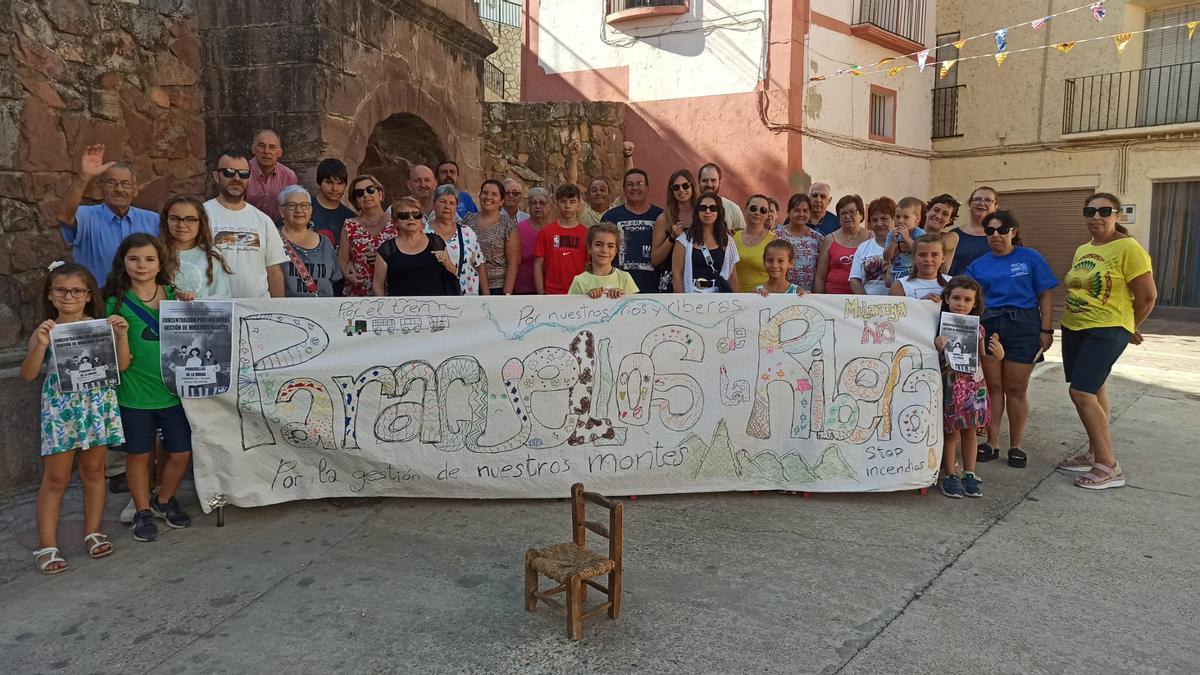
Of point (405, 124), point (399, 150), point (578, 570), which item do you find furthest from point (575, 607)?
point (399, 150)

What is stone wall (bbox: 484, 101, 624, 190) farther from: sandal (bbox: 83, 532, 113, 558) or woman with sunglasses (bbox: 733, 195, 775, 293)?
sandal (bbox: 83, 532, 113, 558)

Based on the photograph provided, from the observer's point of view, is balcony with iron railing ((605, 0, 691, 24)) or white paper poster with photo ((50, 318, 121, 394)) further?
balcony with iron railing ((605, 0, 691, 24))

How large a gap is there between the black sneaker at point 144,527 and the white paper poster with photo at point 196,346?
0.55 meters

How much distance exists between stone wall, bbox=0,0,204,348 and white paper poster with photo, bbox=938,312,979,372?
483 centimetres

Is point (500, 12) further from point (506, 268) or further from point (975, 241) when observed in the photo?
point (975, 241)

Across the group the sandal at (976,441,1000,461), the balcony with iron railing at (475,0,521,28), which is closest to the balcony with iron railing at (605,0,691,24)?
the balcony with iron railing at (475,0,521,28)

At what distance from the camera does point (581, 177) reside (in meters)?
12.7

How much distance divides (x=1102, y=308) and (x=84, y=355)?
5.03m

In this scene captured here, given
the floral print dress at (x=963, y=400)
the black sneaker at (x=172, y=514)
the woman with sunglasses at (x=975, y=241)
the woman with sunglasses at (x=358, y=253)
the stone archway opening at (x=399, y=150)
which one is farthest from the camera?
the stone archway opening at (x=399, y=150)

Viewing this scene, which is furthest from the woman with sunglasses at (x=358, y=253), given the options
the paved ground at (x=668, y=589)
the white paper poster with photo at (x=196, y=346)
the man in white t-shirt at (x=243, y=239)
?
the paved ground at (x=668, y=589)

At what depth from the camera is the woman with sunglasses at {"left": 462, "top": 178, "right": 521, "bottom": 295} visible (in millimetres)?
5027

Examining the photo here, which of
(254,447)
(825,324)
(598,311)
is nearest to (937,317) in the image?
(825,324)

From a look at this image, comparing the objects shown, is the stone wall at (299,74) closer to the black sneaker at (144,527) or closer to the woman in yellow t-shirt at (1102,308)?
the black sneaker at (144,527)

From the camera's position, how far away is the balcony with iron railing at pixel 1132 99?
1387 centimetres
